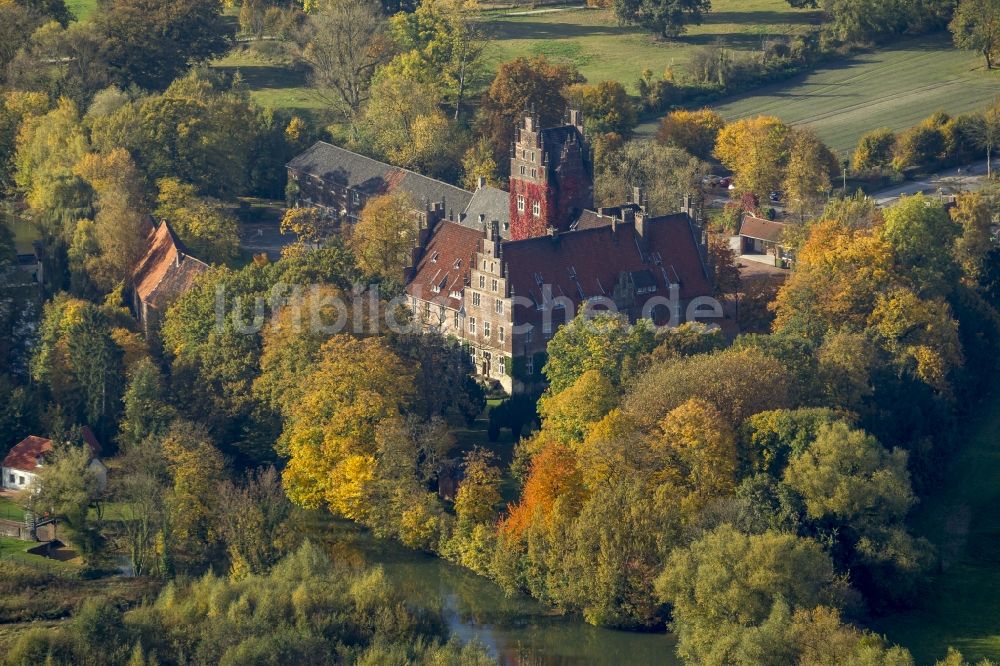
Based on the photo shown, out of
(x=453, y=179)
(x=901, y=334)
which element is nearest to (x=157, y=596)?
(x=901, y=334)

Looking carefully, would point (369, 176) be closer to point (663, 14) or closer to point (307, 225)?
point (307, 225)

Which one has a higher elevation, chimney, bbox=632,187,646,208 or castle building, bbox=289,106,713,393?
chimney, bbox=632,187,646,208

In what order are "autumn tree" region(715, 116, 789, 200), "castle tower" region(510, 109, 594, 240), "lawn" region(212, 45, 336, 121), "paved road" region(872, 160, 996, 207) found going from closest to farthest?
"castle tower" region(510, 109, 594, 240) < "paved road" region(872, 160, 996, 207) < "autumn tree" region(715, 116, 789, 200) < "lawn" region(212, 45, 336, 121)

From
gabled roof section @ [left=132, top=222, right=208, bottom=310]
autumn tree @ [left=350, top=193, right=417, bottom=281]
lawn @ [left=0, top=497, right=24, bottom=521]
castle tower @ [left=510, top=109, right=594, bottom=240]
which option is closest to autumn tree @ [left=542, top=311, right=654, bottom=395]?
Answer: castle tower @ [left=510, top=109, right=594, bottom=240]

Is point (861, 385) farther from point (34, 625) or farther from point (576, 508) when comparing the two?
point (34, 625)

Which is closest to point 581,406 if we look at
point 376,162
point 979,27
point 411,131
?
point 376,162

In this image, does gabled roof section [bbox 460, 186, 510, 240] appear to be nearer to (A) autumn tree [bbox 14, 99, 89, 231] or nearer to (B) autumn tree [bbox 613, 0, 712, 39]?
(A) autumn tree [bbox 14, 99, 89, 231]
